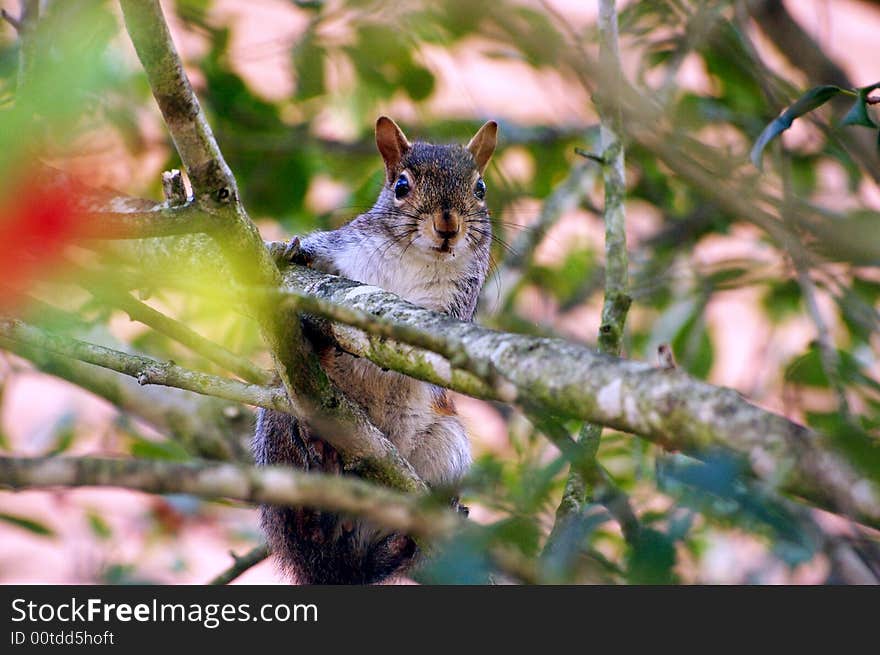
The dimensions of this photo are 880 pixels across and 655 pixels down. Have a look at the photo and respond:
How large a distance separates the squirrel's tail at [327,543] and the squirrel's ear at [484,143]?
0.94 meters

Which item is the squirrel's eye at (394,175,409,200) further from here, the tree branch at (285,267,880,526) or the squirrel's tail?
the tree branch at (285,267,880,526)

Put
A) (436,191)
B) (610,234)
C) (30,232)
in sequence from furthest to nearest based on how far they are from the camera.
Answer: (436,191), (610,234), (30,232)

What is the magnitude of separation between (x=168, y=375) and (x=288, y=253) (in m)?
0.46

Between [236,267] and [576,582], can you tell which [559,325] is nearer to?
[236,267]

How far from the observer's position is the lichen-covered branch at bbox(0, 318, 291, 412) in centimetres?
183

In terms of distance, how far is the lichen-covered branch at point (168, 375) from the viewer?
1829mm

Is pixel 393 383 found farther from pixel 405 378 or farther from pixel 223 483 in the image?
pixel 223 483

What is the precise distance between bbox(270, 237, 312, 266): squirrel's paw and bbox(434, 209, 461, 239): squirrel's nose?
0.43m

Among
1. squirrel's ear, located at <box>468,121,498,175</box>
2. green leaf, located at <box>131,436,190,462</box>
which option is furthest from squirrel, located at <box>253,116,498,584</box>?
green leaf, located at <box>131,436,190,462</box>

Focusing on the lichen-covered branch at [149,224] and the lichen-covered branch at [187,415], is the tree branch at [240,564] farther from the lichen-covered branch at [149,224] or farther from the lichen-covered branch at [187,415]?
the lichen-covered branch at [149,224]

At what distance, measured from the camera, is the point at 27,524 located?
2322mm

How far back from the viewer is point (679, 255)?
3.67 metres

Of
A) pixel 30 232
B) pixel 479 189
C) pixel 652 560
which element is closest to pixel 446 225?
pixel 479 189

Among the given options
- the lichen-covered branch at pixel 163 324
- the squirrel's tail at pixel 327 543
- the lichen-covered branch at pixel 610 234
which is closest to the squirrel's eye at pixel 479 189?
the lichen-covered branch at pixel 610 234
